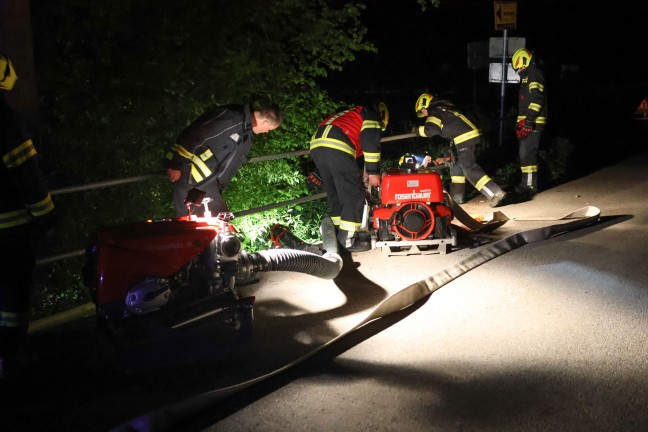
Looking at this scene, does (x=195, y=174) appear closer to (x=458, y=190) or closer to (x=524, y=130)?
(x=458, y=190)

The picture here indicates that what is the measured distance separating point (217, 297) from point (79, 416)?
3.90 feet

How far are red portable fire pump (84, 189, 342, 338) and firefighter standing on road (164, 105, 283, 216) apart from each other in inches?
40.5

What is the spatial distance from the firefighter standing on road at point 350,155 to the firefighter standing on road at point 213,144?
4.58 feet

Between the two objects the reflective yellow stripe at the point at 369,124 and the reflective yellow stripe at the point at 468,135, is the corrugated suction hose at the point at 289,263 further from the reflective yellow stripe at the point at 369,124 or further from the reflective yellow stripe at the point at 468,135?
the reflective yellow stripe at the point at 468,135

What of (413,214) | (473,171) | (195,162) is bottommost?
(473,171)

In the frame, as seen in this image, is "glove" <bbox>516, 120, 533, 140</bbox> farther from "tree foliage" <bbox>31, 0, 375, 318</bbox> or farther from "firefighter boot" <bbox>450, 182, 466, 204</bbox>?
"tree foliage" <bbox>31, 0, 375, 318</bbox>

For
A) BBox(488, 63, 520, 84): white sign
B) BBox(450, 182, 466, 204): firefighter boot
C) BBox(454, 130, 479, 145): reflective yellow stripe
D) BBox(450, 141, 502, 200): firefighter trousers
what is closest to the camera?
BBox(454, 130, 479, 145): reflective yellow stripe

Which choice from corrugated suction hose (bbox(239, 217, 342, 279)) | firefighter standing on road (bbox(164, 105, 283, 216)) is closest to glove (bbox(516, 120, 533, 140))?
corrugated suction hose (bbox(239, 217, 342, 279))

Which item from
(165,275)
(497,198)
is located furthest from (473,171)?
(165,275)

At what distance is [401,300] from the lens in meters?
5.84

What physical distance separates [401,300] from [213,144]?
208 cm

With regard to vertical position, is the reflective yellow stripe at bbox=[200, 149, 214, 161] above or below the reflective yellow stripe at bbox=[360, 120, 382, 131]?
above

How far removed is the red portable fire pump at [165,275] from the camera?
471cm

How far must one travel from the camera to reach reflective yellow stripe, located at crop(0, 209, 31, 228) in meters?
4.80
